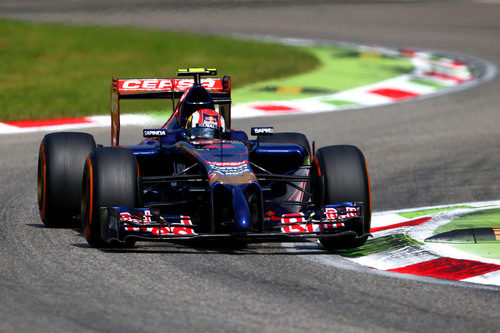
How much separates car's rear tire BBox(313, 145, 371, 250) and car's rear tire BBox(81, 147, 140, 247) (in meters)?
1.43

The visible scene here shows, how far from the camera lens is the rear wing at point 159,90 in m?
10.1

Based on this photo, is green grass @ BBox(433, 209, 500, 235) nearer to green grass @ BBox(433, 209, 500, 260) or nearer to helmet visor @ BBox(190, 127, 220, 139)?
green grass @ BBox(433, 209, 500, 260)

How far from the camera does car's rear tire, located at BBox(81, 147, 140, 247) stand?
7602mm

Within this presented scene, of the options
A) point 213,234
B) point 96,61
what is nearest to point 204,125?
point 213,234

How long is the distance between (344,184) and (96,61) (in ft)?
46.4

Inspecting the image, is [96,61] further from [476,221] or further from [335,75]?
[476,221]

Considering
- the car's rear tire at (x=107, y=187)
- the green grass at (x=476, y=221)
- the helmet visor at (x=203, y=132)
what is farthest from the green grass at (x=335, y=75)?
the car's rear tire at (x=107, y=187)

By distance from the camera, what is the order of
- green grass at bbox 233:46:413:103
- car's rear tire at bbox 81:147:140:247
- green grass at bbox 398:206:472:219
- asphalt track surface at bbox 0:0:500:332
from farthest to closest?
green grass at bbox 233:46:413:103 → green grass at bbox 398:206:472:219 → car's rear tire at bbox 81:147:140:247 → asphalt track surface at bbox 0:0:500:332

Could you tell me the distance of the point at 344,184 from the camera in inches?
313

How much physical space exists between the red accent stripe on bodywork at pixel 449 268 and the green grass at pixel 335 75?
951 centimetres

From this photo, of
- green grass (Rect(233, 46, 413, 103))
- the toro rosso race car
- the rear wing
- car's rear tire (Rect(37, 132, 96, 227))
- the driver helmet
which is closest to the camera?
the toro rosso race car

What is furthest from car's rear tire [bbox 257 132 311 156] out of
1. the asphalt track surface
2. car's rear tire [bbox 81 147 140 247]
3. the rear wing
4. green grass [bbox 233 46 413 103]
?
green grass [bbox 233 46 413 103]

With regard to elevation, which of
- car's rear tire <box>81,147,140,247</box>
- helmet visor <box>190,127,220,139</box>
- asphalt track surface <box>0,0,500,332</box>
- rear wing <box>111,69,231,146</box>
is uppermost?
rear wing <box>111,69,231,146</box>

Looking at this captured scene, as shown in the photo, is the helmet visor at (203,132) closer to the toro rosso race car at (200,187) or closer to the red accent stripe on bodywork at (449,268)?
the toro rosso race car at (200,187)
